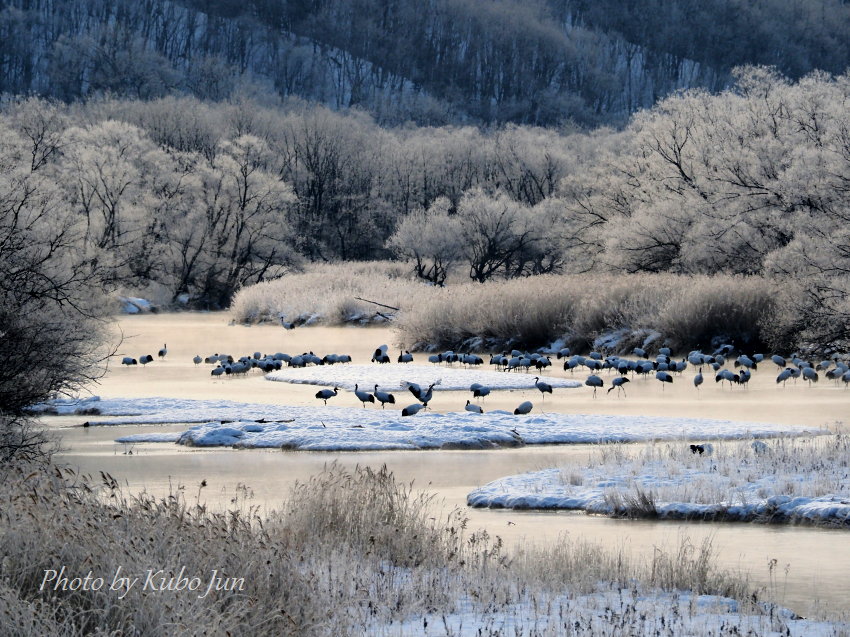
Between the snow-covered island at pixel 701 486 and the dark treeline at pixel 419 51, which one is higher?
the dark treeline at pixel 419 51

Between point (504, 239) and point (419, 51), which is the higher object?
point (419, 51)

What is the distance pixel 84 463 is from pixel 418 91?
167 m

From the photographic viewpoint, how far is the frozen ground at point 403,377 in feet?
88.4

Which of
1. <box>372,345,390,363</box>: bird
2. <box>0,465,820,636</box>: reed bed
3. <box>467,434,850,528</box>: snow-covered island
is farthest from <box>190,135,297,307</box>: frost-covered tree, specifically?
<box>0,465,820,636</box>: reed bed

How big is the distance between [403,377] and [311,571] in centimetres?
1977

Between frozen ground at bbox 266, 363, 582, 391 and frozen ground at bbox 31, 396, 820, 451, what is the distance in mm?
5714

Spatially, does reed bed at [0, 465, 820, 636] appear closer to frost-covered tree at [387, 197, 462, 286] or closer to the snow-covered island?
the snow-covered island

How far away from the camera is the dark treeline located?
158875 millimetres

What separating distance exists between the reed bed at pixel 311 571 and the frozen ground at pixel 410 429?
287 inches

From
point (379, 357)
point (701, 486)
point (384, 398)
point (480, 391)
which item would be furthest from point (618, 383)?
point (701, 486)

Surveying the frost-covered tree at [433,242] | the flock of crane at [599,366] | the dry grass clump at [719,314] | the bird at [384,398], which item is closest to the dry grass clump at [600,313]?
the dry grass clump at [719,314]

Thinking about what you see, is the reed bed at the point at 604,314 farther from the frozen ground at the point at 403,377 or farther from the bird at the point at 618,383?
the bird at the point at 618,383

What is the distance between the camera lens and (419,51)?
7357 inches

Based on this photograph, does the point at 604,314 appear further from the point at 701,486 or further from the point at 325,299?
the point at 701,486
